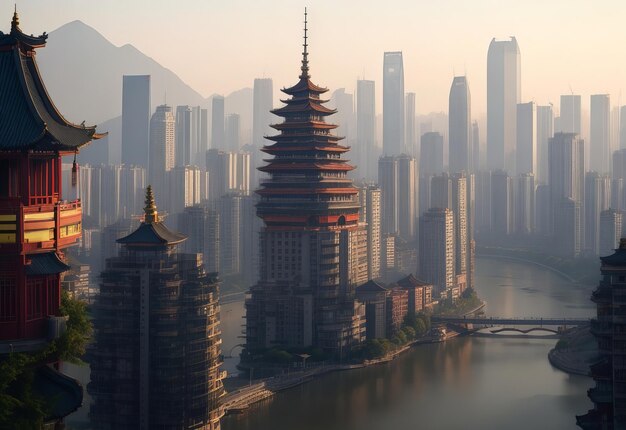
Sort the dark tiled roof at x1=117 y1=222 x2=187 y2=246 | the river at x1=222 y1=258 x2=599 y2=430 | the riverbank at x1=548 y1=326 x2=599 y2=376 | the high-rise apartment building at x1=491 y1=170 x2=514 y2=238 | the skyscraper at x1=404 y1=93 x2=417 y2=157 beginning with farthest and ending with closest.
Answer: the skyscraper at x1=404 y1=93 x2=417 y2=157 → the high-rise apartment building at x1=491 y1=170 x2=514 y2=238 → the riverbank at x1=548 y1=326 x2=599 y2=376 → the river at x1=222 y1=258 x2=599 y2=430 → the dark tiled roof at x1=117 y1=222 x2=187 y2=246

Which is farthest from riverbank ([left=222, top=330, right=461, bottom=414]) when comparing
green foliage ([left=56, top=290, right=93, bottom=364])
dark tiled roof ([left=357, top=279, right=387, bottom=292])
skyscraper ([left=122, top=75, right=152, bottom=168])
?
skyscraper ([left=122, top=75, right=152, bottom=168])

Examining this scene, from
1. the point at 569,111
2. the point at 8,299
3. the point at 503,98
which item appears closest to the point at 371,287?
the point at 8,299

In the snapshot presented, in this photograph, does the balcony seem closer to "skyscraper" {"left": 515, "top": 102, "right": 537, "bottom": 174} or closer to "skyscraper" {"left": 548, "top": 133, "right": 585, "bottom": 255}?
"skyscraper" {"left": 548, "top": 133, "right": 585, "bottom": 255}


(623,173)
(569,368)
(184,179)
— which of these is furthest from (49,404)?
(623,173)

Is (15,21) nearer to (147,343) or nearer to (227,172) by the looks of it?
(147,343)

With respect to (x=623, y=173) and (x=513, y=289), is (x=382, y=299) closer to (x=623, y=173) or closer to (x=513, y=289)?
(x=513, y=289)

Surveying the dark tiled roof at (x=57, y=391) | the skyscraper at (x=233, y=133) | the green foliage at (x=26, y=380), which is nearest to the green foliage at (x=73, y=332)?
the green foliage at (x=26, y=380)
